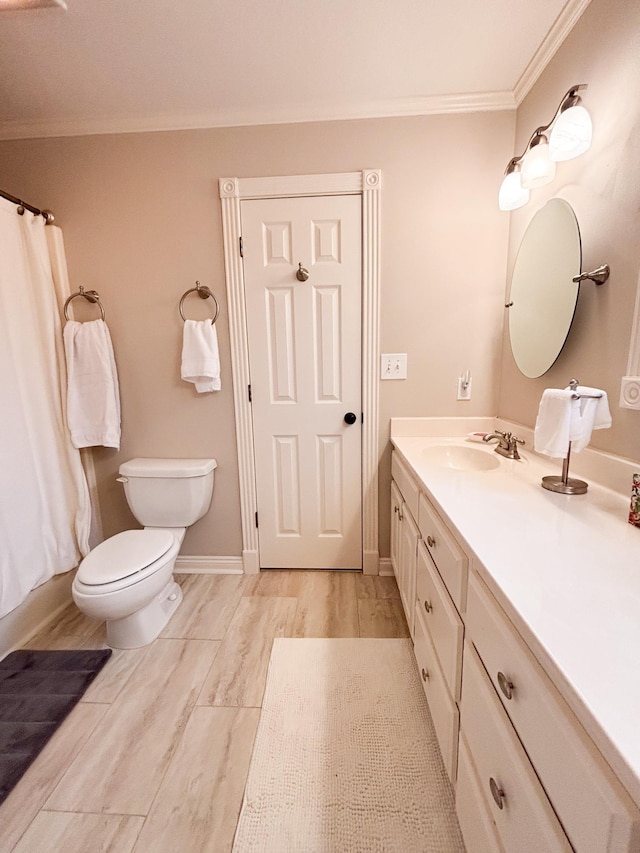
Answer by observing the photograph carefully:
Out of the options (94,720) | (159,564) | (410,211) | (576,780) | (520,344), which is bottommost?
(94,720)

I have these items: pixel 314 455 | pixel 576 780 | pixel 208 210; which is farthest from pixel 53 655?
pixel 208 210

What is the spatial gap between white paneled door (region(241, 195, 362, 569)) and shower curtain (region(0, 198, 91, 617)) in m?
0.99

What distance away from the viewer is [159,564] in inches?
59.2

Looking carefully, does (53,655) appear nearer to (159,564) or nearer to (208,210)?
(159,564)

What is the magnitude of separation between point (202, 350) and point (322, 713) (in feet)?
5.39

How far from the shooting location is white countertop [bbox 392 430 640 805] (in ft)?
1.37

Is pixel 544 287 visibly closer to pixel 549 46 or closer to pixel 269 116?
pixel 549 46

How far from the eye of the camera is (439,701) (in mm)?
988

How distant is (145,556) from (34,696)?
60 cm

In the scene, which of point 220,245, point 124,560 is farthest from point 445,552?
point 220,245

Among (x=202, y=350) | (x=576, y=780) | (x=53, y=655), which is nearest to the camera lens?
(x=576, y=780)

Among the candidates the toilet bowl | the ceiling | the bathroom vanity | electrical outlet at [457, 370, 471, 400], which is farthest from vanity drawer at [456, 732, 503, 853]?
the ceiling

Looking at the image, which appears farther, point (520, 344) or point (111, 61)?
point (520, 344)

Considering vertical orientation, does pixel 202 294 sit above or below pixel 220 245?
below
